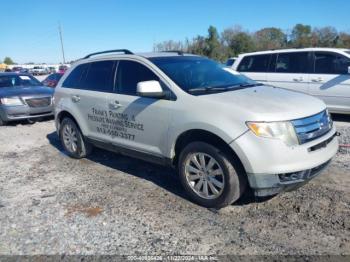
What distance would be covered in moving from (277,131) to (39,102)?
8.14m

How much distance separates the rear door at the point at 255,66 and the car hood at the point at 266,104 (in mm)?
5034

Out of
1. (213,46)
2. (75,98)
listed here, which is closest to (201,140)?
(75,98)

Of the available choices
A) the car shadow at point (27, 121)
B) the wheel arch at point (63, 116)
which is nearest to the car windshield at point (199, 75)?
the wheel arch at point (63, 116)

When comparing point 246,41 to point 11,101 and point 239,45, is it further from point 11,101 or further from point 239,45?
point 11,101

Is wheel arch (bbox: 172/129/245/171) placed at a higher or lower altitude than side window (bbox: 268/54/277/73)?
lower

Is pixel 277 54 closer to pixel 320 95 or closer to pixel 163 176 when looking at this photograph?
pixel 320 95

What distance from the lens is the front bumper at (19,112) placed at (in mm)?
9336

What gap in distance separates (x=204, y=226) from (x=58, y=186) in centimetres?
238

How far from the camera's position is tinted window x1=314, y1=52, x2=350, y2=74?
7.78m

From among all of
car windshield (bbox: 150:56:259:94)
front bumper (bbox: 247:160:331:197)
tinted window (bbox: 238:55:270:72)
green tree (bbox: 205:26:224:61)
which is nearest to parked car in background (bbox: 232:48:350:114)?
tinted window (bbox: 238:55:270:72)

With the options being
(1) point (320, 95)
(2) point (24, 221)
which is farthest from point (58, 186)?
(1) point (320, 95)

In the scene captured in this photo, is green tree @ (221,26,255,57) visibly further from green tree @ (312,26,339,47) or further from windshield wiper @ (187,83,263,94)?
windshield wiper @ (187,83,263,94)

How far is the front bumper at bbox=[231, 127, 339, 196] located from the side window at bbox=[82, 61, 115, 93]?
7.88ft

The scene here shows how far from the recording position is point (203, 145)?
3719 mm
